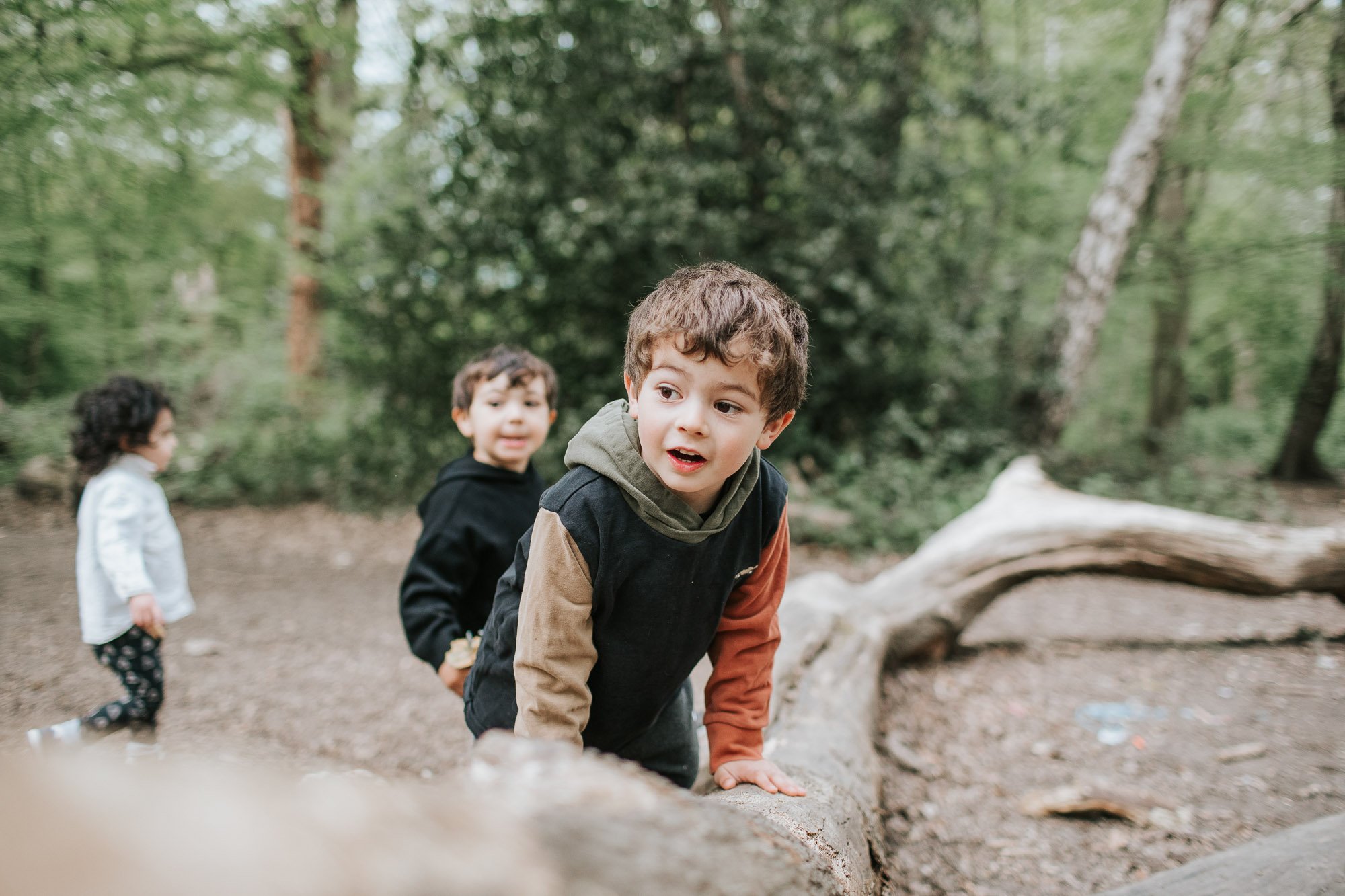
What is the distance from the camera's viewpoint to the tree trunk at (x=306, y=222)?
7754mm

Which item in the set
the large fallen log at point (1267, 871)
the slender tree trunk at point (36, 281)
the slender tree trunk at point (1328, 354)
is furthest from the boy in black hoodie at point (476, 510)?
the slender tree trunk at point (1328, 354)

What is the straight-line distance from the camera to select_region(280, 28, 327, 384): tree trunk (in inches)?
305

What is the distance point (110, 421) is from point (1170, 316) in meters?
12.7

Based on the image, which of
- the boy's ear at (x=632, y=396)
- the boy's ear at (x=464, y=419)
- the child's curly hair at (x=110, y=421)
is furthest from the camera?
the child's curly hair at (x=110, y=421)

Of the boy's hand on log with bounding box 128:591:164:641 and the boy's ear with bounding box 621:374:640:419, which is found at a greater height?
the boy's ear with bounding box 621:374:640:419

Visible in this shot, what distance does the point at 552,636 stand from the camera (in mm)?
1531

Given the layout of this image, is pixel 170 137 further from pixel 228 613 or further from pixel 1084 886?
pixel 1084 886

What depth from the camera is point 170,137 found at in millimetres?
A: 5688

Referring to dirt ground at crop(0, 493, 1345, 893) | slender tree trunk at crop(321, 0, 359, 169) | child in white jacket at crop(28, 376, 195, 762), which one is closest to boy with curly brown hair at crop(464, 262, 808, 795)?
dirt ground at crop(0, 493, 1345, 893)

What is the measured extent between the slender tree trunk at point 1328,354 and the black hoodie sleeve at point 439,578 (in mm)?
8807

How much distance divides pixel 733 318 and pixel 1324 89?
31.1ft

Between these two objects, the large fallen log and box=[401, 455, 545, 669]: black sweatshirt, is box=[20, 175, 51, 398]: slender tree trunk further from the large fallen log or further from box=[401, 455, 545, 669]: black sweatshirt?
the large fallen log

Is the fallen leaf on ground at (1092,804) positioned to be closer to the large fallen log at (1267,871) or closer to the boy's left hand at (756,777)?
the large fallen log at (1267,871)

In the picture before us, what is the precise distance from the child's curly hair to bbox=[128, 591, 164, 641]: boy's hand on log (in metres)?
0.58
